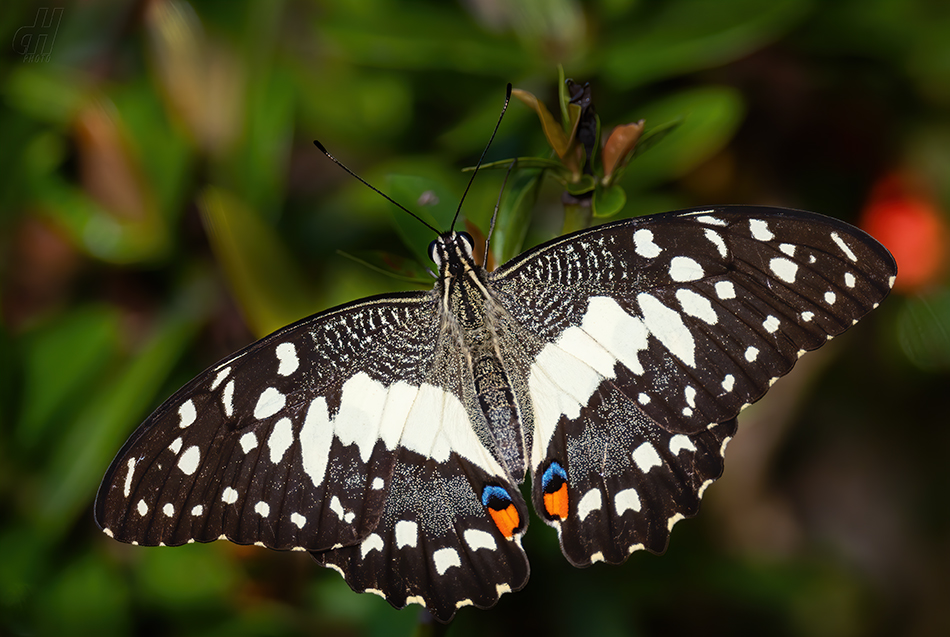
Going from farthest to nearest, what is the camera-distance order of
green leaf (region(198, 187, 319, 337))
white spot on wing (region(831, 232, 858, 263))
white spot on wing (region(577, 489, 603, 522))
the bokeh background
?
the bokeh background
green leaf (region(198, 187, 319, 337))
white spot on wing (region(577, 489, 603, 522))
white spot on wing (region(831, 232, 858, 263))

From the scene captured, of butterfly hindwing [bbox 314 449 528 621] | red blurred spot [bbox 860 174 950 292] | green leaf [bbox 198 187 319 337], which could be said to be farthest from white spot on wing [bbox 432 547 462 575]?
red blurred spot [bbox 860 174 950 292]

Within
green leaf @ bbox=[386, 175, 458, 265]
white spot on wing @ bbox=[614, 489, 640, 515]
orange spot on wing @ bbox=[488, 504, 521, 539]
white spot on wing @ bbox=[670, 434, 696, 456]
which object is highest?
green leaf @ bbox=[386, 175, 458, 265]

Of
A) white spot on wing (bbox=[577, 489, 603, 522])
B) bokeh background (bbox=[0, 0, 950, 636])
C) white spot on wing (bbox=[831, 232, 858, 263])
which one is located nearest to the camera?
white spot on wing (bbox=[831, 232, 858, 263])

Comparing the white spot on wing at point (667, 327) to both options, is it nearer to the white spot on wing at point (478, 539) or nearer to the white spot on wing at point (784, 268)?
the white spot on wing at point (784, 268)

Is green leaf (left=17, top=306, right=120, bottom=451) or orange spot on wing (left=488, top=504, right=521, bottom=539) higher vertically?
green leaf (left=17, top=306, right=120, bottom=451)

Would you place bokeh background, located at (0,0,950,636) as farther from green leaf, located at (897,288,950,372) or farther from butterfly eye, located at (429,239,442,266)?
butterfly eye, located at (429,239,442,266)

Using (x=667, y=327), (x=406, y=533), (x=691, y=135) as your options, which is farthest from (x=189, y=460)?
(x=691, y=135)
